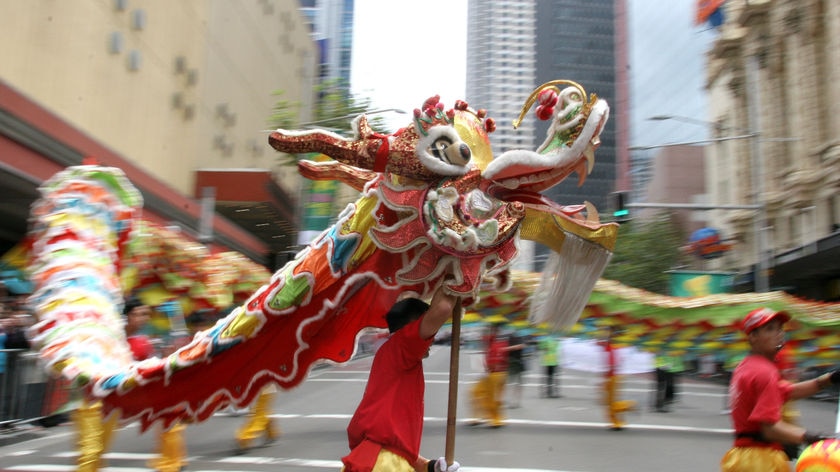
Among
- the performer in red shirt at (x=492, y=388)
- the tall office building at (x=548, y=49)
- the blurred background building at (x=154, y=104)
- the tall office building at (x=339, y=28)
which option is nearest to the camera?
the performer in red shirt at (x=492, y=388)

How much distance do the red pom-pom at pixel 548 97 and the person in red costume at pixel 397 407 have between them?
3.71ft

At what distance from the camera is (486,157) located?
3.77 metres

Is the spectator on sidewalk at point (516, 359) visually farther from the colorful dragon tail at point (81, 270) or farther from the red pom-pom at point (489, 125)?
the red pom-pom at point (489, 125)

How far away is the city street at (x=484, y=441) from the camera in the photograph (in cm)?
677

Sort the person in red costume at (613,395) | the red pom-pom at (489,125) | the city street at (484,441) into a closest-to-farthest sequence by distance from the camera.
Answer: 1. the red pom-pom at (489,125)
2. the city street at (484,441)
3. the person in red costume at (613,395)

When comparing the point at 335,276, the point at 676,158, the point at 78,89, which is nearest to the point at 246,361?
the point at 335,276

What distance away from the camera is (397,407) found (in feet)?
10.8

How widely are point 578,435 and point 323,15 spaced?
9086cm

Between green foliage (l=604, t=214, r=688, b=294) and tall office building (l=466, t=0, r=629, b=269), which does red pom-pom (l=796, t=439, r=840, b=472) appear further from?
tall office building (l=466, t=0, r=629, b=269)

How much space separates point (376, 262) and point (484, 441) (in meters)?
4.85

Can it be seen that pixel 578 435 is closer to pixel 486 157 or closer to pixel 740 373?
pixel 740 373

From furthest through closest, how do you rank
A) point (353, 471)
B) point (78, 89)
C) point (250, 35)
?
1. point (250, 35)
2. point (78, 89)
3. point (353, 471)

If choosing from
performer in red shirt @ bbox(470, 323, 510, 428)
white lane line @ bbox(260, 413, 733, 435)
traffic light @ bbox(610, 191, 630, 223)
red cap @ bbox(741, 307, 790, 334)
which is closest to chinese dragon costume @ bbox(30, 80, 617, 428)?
red cap @ bbox(741, 307, 790, 334)

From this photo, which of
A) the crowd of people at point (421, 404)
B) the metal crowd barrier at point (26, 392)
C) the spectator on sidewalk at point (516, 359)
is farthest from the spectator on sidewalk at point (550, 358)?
the metal crowd barrier at point (26, 392)
